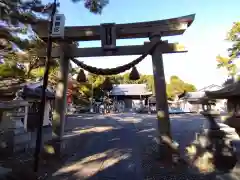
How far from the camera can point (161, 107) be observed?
5711 millimetres

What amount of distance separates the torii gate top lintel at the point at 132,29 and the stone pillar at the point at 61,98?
24.9 inches

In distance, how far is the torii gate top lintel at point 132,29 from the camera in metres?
5.82

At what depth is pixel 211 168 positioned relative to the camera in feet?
18.5

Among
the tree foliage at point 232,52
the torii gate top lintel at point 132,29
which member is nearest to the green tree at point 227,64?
the tree foliage at point 232,52

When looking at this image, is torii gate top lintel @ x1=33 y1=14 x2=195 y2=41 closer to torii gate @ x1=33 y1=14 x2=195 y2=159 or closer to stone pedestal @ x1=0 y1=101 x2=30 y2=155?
torii gate @ x1=33 y1=14 x2=195 y2=159

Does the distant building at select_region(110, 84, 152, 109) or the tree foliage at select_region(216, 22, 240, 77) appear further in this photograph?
the distant building at select_region(110, 84, 152, 109)

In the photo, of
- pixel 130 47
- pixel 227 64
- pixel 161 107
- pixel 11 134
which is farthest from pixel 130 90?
pixel 161 107

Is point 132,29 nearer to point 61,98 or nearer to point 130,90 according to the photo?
point 61,98

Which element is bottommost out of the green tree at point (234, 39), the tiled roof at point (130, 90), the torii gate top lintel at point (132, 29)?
the torii gate top lintel at point (132, 29)

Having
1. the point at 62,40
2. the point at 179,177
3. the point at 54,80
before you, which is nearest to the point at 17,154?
the point at 62,40

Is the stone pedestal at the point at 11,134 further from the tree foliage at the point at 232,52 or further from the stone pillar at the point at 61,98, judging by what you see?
the tree foliage at the point at 232,52

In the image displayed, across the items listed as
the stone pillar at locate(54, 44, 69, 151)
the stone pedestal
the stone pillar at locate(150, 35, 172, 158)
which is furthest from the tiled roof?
the stone pillar at locate(150, 35, 172, 158)

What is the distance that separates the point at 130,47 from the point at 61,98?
2.73 m

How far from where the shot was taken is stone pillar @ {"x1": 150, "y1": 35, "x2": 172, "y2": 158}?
5531mm
